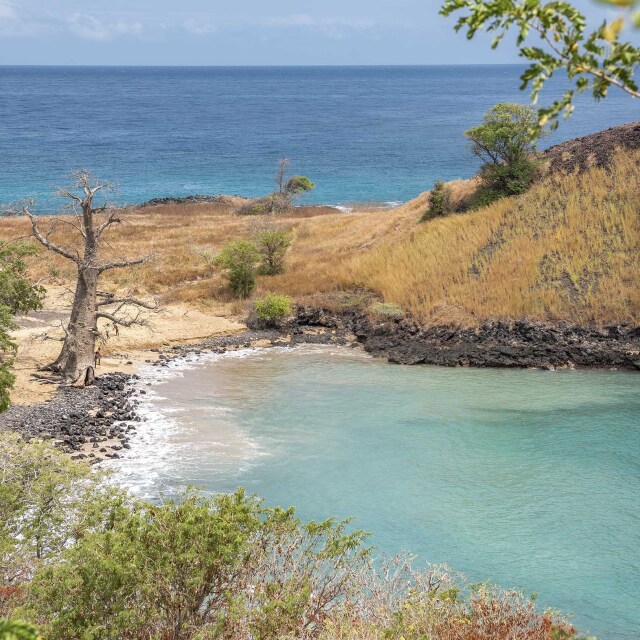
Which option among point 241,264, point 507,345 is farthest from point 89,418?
point 507,345

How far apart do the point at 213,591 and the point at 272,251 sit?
29.5 m

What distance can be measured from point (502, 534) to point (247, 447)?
25.8 feet

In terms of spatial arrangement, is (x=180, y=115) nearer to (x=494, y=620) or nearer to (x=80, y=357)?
(x=80, y=357)

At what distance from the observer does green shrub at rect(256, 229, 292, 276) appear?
38875mm

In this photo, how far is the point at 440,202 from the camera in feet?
133

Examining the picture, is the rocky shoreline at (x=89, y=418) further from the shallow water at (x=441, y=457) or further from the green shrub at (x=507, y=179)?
the green shrub at (x=507, y=179)

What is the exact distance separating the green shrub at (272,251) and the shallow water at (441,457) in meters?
9.98

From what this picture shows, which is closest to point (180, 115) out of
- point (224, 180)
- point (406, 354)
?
point (224, 180)

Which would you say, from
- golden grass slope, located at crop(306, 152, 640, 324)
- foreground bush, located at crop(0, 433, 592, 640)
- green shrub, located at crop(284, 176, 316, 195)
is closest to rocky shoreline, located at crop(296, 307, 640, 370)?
golden grass slope, located at crop(306, 152, 640, 324)

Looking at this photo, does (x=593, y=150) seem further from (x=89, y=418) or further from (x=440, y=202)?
(x=89, y=418)

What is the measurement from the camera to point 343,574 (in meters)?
11.4

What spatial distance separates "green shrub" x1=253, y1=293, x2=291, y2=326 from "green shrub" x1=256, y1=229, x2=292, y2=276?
5.23m

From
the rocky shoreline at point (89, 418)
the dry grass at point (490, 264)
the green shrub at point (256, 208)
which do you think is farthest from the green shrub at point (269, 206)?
the rocky shoreline at point (89, 418)

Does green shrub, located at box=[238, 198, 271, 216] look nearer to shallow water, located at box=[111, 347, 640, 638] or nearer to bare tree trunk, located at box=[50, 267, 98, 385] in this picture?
shallow water, located at box=[111, 347, 640, 638]
